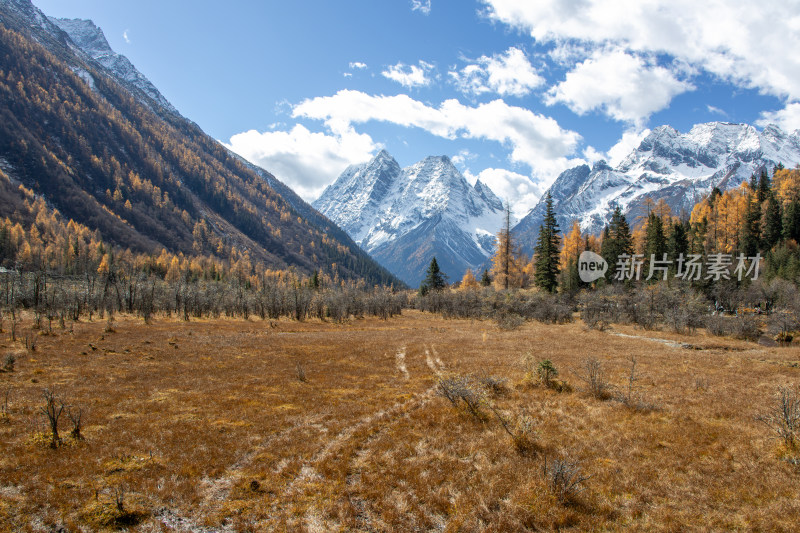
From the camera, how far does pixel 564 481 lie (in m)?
10.6

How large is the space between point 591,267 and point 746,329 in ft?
138

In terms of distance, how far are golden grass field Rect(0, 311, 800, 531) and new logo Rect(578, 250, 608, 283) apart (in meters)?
57.6

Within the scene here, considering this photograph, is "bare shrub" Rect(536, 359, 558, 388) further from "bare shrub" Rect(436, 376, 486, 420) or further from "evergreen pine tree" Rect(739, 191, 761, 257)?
"evergreen pine tree" Rect(739, 191, 761, 257)

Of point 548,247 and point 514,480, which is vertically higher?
point 548,247

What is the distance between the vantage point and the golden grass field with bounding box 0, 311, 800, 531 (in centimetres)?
968

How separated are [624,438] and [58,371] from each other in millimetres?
34994

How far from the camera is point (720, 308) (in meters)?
61.5

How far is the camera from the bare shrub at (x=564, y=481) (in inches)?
405

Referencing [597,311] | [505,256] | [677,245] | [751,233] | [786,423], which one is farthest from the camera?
[505,256]

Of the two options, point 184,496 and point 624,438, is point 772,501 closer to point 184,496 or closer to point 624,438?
point 624,438

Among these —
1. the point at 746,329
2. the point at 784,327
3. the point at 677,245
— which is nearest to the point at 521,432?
the point at 746,329

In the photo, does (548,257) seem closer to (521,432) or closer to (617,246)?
(617,246)

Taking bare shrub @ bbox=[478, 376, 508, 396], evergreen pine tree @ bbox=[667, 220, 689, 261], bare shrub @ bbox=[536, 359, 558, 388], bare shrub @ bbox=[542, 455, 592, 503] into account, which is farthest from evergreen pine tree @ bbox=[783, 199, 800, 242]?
bare shrub @ bbox=[542, 455, 592, 503]

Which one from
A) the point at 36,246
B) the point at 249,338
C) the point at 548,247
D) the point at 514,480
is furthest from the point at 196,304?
the point at 36,246
